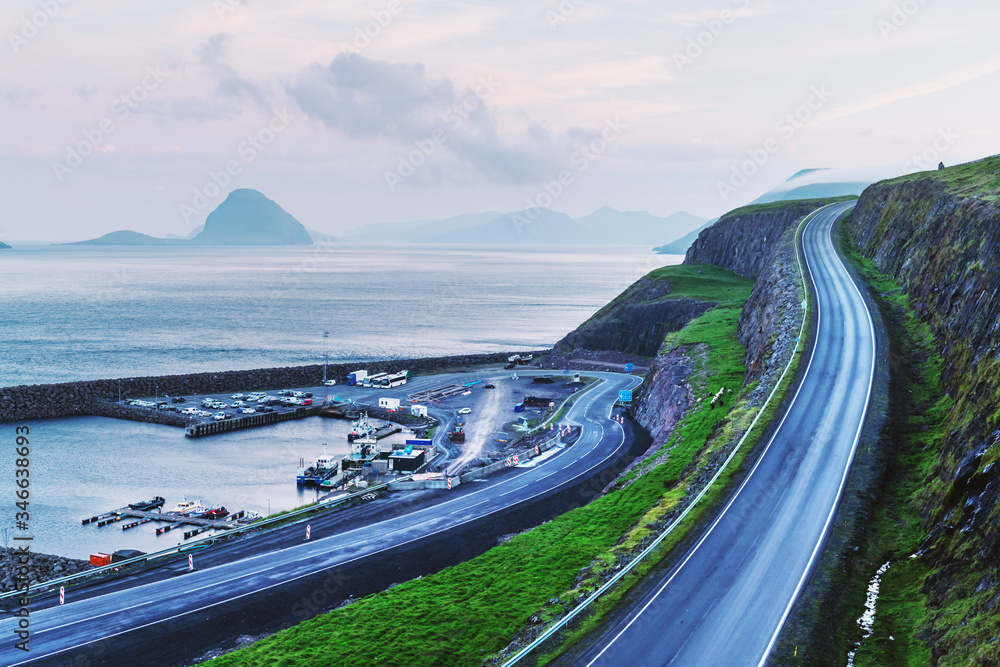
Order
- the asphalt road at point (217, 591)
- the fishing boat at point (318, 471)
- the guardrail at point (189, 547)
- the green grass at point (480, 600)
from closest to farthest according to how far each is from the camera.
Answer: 1. the green grass at point (480, 600)
2. the asphalt road at point (217, 591)
3. the guardrail at point (189, 547)
4. the fishing boat at point (318, 471)

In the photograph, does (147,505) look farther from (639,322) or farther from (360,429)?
(639,322)

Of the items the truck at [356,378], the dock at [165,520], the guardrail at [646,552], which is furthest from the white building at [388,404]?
the guardrail at [646,552]

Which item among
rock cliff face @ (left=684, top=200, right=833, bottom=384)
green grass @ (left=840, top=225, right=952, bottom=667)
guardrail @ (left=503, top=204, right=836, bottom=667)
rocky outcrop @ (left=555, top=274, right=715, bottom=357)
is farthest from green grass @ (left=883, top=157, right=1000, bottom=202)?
rocky outcrop @ (left=555, top=274, right=715, bottom=357)

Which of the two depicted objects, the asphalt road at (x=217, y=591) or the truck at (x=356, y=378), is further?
the truck at (x=356, y=378)

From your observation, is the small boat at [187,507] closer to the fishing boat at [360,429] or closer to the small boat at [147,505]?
the small boat at [147,505]

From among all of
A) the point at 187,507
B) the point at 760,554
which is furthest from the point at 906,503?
the point at 187,507

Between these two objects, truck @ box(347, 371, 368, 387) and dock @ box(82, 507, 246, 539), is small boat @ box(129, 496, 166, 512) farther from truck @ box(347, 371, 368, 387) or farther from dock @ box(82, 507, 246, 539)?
truck @ box(347, 371, 368, 387)

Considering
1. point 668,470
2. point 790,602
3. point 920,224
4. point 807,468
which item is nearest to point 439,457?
point 668,470
